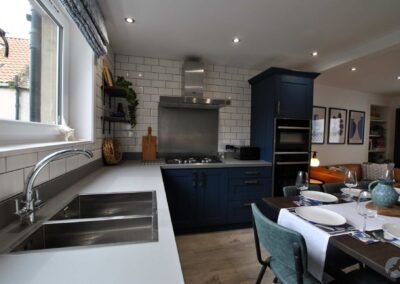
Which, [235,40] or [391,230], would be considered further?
[235,40]

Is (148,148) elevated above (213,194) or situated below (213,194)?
above

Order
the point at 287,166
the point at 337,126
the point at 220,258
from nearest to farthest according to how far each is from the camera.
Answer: the point at 220,258 < the point at 287,166 < the point at 337,126

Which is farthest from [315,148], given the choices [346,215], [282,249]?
[282,249]

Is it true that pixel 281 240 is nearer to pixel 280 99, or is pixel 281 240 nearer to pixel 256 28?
pixel 256 28

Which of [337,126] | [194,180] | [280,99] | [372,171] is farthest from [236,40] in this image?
[372,171]

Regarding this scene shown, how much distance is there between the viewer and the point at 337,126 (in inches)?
170

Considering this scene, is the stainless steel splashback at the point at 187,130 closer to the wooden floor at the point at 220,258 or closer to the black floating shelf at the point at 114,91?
the black floating shelf at the point at 114,91

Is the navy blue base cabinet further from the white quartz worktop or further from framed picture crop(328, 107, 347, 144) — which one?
framed picture crop(328, 107, 347, 144)

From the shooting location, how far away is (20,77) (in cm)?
121

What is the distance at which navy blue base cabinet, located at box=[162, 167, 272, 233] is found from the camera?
241 centimetres

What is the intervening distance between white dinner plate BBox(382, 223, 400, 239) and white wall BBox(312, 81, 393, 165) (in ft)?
11.0

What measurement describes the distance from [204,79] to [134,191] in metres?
2.05

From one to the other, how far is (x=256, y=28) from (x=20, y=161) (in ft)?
6.92

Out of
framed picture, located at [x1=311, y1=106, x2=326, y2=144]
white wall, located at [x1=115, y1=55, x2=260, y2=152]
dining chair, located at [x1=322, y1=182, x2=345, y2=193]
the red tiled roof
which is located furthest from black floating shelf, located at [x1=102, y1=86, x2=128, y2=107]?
framed picture, located at [x1=311, y1=106, x2=326, y2=144]
